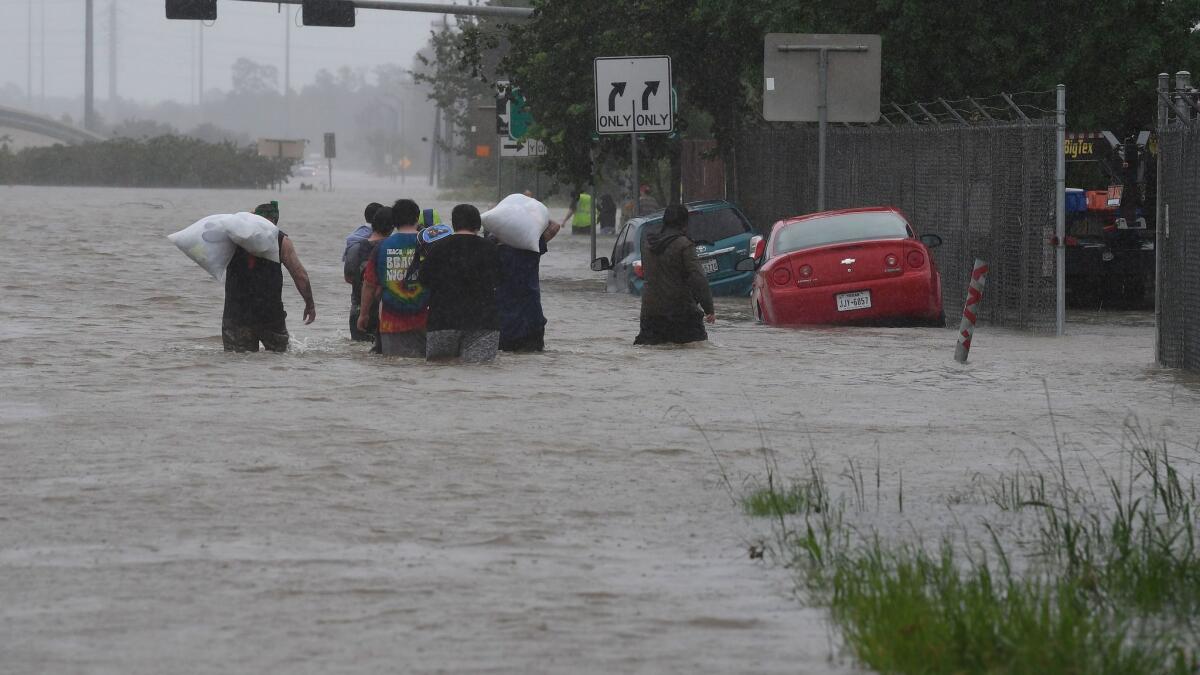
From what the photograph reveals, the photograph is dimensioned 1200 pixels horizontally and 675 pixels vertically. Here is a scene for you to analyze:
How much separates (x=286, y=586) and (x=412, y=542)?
104cm

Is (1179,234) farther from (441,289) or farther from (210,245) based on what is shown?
(210,245)

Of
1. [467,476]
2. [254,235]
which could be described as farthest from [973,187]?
[467,476]

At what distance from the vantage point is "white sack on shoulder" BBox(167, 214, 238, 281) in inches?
608

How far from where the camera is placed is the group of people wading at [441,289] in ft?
49.0

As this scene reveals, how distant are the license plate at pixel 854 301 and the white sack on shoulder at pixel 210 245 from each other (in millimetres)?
6135

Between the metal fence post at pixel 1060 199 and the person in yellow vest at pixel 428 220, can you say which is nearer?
the person in yellow vest at pixel 428 220

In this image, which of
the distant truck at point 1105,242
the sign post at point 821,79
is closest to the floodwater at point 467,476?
the sign post at point 821,79

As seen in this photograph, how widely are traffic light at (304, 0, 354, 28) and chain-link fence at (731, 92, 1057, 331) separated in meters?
8.32

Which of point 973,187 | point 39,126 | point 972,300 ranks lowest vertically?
point 972,300

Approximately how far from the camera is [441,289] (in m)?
14.9

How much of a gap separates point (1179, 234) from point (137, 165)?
357ft

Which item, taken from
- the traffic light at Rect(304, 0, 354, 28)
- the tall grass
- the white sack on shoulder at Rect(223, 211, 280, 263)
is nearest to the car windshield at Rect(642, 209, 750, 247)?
the traffic light at Rect(304, 0, 354, 28)

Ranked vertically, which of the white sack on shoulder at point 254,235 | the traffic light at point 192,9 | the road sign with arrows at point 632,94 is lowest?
the white sack on shoulder at point 254,235

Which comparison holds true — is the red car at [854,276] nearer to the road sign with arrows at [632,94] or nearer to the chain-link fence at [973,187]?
the chain-link fence at [973,187]
